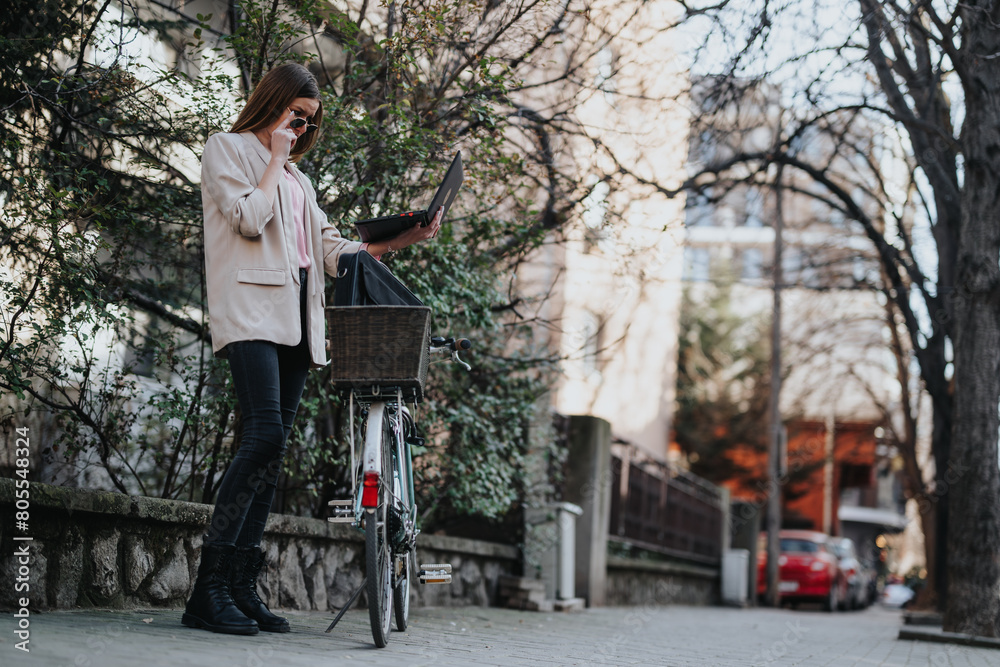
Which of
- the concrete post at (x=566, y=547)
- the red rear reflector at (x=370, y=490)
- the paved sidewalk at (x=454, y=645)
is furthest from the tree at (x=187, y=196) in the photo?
the concrete post at (x=566, y=547)

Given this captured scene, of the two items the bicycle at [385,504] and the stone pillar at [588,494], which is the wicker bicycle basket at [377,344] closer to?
the bicycle at [385,504]

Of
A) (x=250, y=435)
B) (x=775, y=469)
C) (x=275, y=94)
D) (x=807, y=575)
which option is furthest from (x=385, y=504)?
(x=807, y=575)

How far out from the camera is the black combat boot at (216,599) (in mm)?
3887

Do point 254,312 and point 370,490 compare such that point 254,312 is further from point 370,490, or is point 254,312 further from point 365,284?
point 370,490

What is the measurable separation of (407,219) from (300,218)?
448mm

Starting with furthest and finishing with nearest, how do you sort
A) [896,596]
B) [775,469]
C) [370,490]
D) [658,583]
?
[896,596]
[775,469]
[658,583]
[370,490]

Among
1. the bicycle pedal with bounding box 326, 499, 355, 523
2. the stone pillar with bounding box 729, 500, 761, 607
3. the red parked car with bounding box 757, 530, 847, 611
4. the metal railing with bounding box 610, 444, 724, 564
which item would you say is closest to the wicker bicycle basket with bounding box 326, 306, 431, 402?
the bicycle pedal with bounding box 326, 499, 355, 523

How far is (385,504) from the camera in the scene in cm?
417

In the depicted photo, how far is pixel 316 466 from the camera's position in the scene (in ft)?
21.2

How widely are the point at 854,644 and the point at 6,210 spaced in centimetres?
710

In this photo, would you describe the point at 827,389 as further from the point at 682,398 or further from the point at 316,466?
the point at 316,466

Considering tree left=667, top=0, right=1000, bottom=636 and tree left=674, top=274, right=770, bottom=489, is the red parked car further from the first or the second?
tree left=667, top=0, right=1000, bottom=636

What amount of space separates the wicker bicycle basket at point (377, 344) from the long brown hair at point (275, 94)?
2.80 ft

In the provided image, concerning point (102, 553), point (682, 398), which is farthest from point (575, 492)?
point (682, 398)
